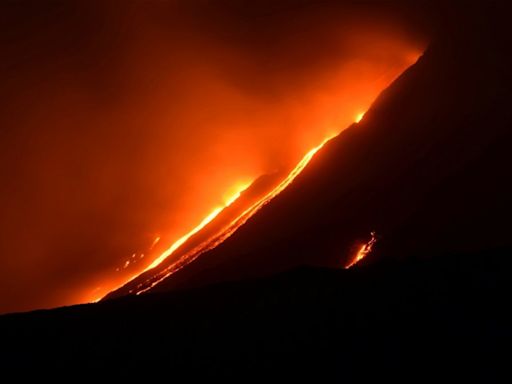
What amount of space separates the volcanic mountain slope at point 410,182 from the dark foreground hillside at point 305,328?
3.49m

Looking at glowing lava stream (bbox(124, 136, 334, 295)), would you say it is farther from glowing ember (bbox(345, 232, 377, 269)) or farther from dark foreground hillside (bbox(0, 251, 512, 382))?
dark foreground hillside (bbox(0, 251, 512, 382))

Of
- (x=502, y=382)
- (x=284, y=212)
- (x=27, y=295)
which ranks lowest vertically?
(x=502, y=382)

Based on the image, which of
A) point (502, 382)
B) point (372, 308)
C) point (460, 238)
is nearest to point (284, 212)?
point (460, 238)

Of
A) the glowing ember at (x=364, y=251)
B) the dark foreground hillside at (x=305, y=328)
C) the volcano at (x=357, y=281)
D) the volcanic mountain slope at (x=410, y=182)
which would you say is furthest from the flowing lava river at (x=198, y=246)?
the dark foreground hillside at (x=305, y=328)

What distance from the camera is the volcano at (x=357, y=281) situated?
5500 mm

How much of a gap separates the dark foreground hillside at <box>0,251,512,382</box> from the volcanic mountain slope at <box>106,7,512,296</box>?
3.49 metres

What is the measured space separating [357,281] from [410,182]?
18.9ft

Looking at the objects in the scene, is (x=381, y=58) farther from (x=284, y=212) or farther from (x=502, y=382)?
(x=502, y=382)

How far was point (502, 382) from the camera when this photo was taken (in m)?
4.80

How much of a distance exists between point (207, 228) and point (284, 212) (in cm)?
270

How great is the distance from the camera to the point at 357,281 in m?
6.57

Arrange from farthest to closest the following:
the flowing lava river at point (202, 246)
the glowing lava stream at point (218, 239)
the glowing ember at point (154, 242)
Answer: the glowing ember at point (154, 242) → the flowing lava river at point (202, 246) → the glowing lava stream at point (218, 239)

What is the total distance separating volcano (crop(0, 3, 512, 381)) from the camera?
550 centimetres

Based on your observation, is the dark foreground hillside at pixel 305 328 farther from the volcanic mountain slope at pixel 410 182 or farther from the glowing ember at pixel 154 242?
the glowing ember at pixel 154 242
